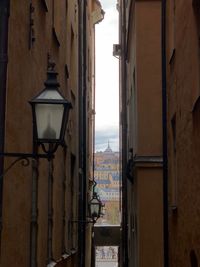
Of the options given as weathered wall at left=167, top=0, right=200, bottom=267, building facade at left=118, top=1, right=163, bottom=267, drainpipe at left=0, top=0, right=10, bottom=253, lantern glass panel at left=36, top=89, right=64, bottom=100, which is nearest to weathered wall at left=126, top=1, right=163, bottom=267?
building facade at left=118, top=1, right=163, bottom=267

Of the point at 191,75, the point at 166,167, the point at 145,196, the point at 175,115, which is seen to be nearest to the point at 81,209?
the point at 145,196

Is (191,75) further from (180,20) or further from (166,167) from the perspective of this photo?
(166,167)

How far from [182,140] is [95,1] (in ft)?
61.8

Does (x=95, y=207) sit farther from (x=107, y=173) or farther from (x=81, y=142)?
(x=107, y=173)

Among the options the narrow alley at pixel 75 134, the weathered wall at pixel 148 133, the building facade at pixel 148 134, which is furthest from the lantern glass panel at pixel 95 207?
the weathered wall at pixel 148 133

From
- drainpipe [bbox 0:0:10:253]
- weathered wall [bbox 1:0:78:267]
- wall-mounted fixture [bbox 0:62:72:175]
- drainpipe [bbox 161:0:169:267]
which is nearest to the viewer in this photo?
wall-mounted fixture [bbox 0:62:72:175]

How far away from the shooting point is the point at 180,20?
802 centimetres

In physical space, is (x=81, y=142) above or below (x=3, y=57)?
above

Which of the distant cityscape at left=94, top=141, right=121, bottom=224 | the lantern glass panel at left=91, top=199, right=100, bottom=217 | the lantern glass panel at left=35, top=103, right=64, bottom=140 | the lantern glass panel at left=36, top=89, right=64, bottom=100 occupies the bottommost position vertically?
the lantern glass panel at left=91, top=199, right=100, bottom=217

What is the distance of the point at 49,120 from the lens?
4.30 m

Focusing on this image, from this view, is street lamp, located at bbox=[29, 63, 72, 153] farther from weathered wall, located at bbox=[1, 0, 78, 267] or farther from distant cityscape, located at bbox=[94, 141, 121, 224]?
distant cityscape, located at bbox=[94, 141, 121, 224]

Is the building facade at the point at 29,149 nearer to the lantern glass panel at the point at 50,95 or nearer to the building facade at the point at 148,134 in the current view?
the lantern glass panel at the point at 50,95

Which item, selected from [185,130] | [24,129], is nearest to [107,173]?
[185,130]

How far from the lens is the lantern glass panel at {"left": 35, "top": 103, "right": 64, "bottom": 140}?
4.30 m
